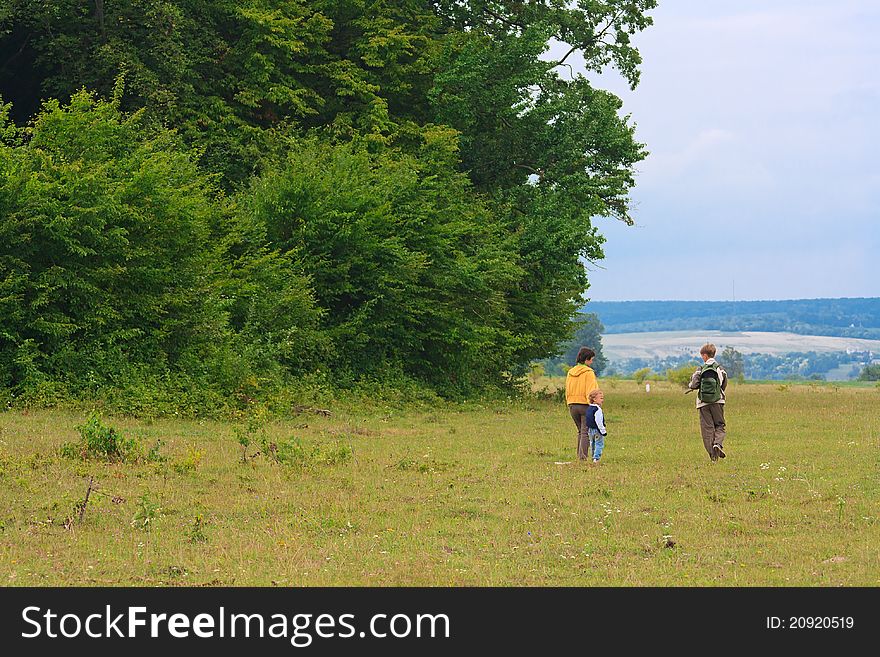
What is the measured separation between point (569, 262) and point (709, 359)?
20.7 metres

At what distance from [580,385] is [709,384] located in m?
1.96

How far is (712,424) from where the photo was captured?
17.8m

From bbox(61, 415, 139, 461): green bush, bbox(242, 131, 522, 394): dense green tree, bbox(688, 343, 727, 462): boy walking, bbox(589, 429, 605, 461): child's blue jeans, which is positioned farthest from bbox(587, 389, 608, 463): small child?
bbox(242, 131, 522, 394): dense green tree

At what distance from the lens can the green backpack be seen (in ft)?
57.3

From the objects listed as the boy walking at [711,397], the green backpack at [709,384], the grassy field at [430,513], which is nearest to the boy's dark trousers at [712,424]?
the boy walking at [711,397]

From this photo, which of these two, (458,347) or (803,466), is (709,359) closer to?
(803,466)

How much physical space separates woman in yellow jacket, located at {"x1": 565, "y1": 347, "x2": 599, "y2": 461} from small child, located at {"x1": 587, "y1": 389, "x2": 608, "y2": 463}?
0.32 ft

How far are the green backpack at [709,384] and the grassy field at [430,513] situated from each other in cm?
102

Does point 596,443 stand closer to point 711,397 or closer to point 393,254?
point 711,397

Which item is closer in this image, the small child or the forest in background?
the small child

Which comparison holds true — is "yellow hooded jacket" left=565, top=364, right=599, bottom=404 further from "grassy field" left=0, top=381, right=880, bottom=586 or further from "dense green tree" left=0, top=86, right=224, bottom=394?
"dense green tree" left=0, top=86, right=224, bottom=394

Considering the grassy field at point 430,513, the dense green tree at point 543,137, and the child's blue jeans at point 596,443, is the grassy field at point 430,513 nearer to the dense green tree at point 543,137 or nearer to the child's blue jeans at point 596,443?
the child's blue jeans at point 596,443

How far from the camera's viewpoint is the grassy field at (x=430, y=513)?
9883 mm
